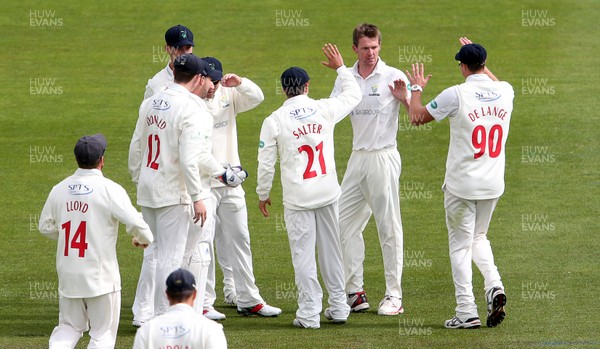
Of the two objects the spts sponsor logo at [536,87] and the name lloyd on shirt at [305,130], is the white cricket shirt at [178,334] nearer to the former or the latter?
the name lloyd on shirt at [305,130]

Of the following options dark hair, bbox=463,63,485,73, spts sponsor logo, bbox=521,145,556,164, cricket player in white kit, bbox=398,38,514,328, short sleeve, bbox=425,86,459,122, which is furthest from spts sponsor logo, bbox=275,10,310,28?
short sleeve, bbox=425,86,459,122

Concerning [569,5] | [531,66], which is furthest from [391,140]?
[569,5]

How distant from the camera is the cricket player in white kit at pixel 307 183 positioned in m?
11.0

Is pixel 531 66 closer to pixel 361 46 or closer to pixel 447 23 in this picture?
pixel 447 23

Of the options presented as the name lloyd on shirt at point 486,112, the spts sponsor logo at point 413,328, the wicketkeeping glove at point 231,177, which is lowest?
the spts sponsor logo at point 413,328

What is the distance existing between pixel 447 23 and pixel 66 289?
18508 millimetres

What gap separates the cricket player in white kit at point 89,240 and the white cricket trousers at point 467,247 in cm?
321

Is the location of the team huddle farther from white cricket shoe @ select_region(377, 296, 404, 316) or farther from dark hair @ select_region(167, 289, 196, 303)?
dark hair @ select_region(167, 289, 196, 303)

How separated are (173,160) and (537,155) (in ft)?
31.8

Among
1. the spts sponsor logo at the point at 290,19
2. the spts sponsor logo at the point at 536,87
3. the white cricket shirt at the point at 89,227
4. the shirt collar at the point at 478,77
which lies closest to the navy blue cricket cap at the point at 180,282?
the white cricket shirt at the point at 89,227

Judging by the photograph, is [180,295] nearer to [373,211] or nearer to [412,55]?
[373,211]

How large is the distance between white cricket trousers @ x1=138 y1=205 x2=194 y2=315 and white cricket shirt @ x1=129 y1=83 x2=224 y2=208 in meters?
0.09

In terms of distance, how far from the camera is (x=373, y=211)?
1197 centimetres

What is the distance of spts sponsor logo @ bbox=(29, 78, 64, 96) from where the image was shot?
22.5m
